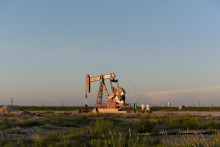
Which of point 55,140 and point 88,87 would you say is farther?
point 88,87

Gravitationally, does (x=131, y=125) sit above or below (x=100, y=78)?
below

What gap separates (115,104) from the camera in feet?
111

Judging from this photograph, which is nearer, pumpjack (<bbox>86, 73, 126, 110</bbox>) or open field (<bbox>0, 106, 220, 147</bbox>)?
open field (<bbox>0, 106, 220, 147</bbox>)

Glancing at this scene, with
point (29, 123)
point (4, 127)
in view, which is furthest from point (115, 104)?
point (4, 127)

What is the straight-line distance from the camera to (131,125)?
1703 cm

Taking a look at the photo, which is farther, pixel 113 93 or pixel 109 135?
pixel 113 93

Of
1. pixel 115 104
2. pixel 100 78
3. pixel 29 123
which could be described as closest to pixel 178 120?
pixel 29 123

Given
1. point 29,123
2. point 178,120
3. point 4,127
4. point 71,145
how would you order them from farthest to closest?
point 178,120 → point 29,123 → point 4,127 → point 71,145

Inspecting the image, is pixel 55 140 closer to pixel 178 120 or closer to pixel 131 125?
pixel 131 125

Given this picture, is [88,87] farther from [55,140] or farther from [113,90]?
[55,140]

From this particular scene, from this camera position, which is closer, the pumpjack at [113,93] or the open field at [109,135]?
the open field at [109,135]

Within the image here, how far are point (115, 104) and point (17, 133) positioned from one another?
22008 mm

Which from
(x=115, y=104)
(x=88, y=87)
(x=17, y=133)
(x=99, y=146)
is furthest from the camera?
(x=88, y=87)

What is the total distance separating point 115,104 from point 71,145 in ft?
82.7
